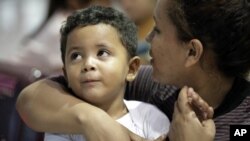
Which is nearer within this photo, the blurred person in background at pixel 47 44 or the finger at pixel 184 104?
the finger at pixel 184 104

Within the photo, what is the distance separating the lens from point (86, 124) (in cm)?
121

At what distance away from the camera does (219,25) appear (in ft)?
4.17

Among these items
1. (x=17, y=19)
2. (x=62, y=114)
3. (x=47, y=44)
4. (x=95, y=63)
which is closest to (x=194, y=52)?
(x=95, y=63)

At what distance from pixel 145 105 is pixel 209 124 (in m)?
0.27

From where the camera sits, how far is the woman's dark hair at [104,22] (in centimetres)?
134

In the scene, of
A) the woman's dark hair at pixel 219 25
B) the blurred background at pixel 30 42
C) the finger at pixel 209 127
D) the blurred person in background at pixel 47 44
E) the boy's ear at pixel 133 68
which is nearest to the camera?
the finger at pixel 209 127

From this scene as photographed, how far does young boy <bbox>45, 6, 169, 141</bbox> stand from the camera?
4.25 feet

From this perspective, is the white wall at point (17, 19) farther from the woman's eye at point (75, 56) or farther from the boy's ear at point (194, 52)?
the boy's ear at point (194, 52)

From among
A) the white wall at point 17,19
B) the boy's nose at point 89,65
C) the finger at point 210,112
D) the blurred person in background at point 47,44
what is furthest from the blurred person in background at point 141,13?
the finger at point 210,112

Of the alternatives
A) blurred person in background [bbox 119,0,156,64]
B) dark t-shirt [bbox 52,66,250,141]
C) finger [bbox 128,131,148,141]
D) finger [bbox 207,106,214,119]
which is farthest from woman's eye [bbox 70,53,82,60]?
blurred person in background [bbox 119,0,156,64]

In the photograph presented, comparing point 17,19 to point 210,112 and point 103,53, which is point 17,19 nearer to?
point 103,53

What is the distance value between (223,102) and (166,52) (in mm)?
189

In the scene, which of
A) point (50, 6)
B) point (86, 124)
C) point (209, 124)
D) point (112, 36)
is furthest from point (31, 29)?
point (209, 124)

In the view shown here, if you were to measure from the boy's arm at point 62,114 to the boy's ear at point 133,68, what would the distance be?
0.59 ft
